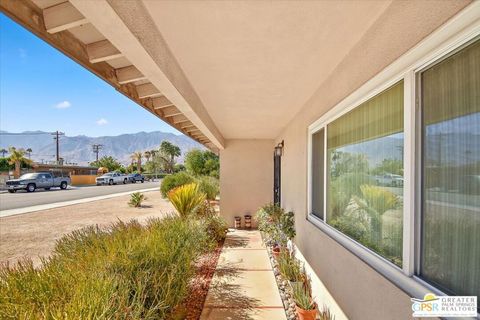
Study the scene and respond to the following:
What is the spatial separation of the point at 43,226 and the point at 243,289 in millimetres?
8702

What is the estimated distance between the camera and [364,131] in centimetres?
235

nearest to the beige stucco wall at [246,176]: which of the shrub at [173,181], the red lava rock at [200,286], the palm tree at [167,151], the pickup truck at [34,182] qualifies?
the red lava rock at [200,286]

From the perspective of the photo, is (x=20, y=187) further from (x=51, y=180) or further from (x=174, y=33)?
(x=174, y=33)

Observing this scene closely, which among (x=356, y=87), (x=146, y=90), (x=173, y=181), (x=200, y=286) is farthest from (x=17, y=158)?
(x=356, y=87)

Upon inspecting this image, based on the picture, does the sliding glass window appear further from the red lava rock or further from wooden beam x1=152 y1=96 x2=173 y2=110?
wooden beam x1=152 y1=96 x2=173 y2=110

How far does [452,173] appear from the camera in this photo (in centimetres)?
135

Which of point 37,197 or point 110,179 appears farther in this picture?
point 110,179

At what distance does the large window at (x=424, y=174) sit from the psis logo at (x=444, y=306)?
0.14 ft

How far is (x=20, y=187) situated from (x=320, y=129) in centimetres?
2593

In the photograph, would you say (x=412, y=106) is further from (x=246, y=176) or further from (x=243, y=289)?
(x=246, y=176)

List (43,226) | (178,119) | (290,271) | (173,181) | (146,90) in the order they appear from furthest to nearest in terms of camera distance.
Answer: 1. (173,181)
2. (43,226)
3. (178,119)
4. (290,271)
5. (146,90)

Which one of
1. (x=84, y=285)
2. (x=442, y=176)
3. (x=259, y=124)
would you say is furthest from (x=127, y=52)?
(x=259, y=124)

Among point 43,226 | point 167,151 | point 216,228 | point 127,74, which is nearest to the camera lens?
point 127,74

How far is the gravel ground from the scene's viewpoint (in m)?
6.39
